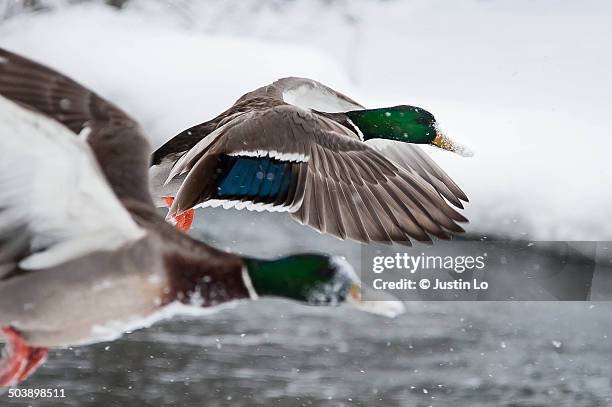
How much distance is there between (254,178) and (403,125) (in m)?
0.37

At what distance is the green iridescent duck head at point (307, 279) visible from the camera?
1.54 metres

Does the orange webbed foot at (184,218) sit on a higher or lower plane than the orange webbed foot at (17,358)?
higher

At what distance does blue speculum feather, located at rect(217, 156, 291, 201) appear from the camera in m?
1.92

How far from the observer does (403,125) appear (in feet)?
6.63

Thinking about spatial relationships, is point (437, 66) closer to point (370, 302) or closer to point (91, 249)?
point (370, 302)

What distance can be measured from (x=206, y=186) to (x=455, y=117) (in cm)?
58

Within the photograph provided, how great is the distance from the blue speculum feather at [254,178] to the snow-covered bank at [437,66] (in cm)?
16

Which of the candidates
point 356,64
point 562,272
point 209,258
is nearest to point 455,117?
point 356,64

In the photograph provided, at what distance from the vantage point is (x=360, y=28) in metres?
2.02

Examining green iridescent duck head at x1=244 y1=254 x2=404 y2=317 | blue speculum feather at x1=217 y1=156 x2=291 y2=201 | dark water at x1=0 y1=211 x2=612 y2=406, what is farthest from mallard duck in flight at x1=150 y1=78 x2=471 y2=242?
green iridescent duck head at x1=244 y1=254 x2=404 y2=317

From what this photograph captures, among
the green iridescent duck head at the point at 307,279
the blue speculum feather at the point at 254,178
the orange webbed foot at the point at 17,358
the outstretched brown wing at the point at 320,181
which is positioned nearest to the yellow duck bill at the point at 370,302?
the green iridescent duck head at the point at 307,279

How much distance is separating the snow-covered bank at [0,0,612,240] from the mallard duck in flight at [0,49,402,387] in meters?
0.36

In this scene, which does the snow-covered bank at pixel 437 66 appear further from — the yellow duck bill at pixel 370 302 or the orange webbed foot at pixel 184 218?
the yellow duck bill at pixel 370 302

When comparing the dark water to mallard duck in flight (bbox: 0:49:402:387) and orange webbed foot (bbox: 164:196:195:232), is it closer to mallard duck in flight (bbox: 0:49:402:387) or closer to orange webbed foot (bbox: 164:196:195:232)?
orange webbed foot (bbox: 164:196:195:232)
